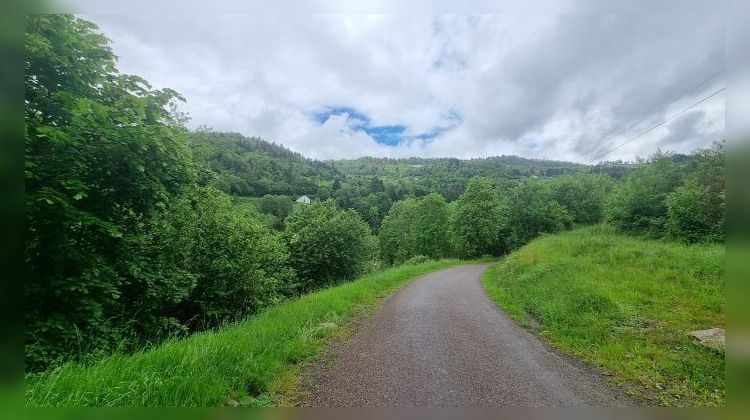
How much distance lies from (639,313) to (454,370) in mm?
5846

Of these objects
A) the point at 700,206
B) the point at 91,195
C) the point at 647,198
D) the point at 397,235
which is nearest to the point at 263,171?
the point at 397,235

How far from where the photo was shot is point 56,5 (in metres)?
4.86

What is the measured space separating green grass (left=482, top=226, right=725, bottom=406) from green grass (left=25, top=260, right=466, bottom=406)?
5494 mm

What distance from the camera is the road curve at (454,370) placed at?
177 inches

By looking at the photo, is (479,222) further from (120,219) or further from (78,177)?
(78,177)

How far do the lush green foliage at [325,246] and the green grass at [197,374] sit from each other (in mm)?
17257

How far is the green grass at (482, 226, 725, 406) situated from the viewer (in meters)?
5.18

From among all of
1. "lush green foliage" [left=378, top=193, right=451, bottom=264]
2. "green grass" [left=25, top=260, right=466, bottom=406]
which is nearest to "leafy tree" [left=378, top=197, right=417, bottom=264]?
"lush green foliage" [left=378, top=193, right=451, bottom=264]

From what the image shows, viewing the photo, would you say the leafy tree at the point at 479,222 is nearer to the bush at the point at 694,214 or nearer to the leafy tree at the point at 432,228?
the leafy tree at the point at 432,228

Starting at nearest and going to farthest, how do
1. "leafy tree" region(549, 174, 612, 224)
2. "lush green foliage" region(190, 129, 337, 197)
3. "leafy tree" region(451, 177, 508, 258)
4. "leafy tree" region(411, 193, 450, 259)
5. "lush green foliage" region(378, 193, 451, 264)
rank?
"leafy tree" region(451, 177, 508, 258) → "leafy tree" region(549, 174, 612, 224) → "leafy tree" region(411, 193, 450, 259) → "lush green foliage" region(378, 193, 451, 264) → "lush green foliage" region(190, 129, 337, 197)

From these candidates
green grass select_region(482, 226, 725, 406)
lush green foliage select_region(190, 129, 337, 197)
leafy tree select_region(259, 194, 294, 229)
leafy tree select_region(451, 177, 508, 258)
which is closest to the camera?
green grass select_region(482, 226, 725, 406)

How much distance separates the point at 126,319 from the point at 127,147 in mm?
3869

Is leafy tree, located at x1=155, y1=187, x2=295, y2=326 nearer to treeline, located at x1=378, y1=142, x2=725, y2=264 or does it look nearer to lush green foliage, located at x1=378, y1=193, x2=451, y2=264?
treeline, located at x1=378, y1=142, x2=725, y2=264
